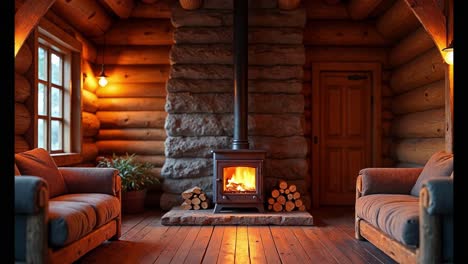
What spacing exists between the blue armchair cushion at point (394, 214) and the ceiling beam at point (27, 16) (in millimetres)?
3371

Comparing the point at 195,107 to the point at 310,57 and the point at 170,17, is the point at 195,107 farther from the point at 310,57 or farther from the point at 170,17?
the point at 310,57

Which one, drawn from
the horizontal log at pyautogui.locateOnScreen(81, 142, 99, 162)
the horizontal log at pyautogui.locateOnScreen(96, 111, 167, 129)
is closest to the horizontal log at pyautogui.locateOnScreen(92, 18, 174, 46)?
the horizontal log at pyautogui.locateOnScreen(96, 111, 167, 129)

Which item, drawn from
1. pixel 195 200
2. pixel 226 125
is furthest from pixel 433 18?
pixel 195 200

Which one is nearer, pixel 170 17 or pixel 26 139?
pixel 26 139

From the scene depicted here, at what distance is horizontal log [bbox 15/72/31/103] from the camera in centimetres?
416

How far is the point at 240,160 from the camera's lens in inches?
202

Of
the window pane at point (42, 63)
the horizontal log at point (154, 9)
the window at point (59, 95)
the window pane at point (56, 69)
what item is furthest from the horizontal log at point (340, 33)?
the window pane at point (42, 63)

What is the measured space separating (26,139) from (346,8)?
15.6 feet

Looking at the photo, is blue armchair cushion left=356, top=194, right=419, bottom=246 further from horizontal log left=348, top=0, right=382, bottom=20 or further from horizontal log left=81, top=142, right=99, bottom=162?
horizontal log left=81, top=142, right=99, bottom=162

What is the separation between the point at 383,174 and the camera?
412 centimetres

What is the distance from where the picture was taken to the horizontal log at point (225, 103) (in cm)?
575

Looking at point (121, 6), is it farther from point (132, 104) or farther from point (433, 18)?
point (433, 18)

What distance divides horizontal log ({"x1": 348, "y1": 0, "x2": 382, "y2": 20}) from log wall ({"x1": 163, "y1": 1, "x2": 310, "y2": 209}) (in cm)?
79
